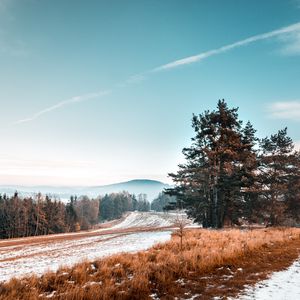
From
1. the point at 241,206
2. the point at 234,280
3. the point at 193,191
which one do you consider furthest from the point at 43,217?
the point at 234,280

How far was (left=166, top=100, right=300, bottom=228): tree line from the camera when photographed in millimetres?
31812

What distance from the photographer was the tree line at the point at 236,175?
3181cm

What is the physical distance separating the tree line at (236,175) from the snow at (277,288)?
21.5 m

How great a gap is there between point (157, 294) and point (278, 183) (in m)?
31.4

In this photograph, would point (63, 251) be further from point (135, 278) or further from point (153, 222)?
point (153, 222)

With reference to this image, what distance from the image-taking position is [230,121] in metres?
33.7

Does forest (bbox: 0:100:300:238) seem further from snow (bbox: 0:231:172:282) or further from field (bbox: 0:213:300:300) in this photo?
field (bbox: 0:213:300:300)

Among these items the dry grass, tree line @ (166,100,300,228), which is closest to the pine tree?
tree line @ (166,100,300,228)

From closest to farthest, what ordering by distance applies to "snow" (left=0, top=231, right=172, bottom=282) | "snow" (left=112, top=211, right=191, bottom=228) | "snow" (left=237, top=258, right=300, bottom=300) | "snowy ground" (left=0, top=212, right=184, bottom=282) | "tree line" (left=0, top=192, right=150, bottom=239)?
"snow" (left=237, top=258, right=300, bottom=300) → "snow" (left=0, top=231, right=172, bottom=282) → "snowy ground" (left=0, top=212, right=184, bottom=282) → "tree line" (left=0, top=192, right=150, bottom=239) → "snow" (left=112, top=211, right=191, bottom=228)

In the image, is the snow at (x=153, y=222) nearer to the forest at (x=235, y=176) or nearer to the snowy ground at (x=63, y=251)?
the forest at (x=235, y=176)

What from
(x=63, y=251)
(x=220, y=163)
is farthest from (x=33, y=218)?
(x=220, y=163)

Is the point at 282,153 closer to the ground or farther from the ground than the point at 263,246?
farther from the ground

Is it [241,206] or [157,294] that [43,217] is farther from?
[157,294]

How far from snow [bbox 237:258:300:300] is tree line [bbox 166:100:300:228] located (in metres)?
21.5
